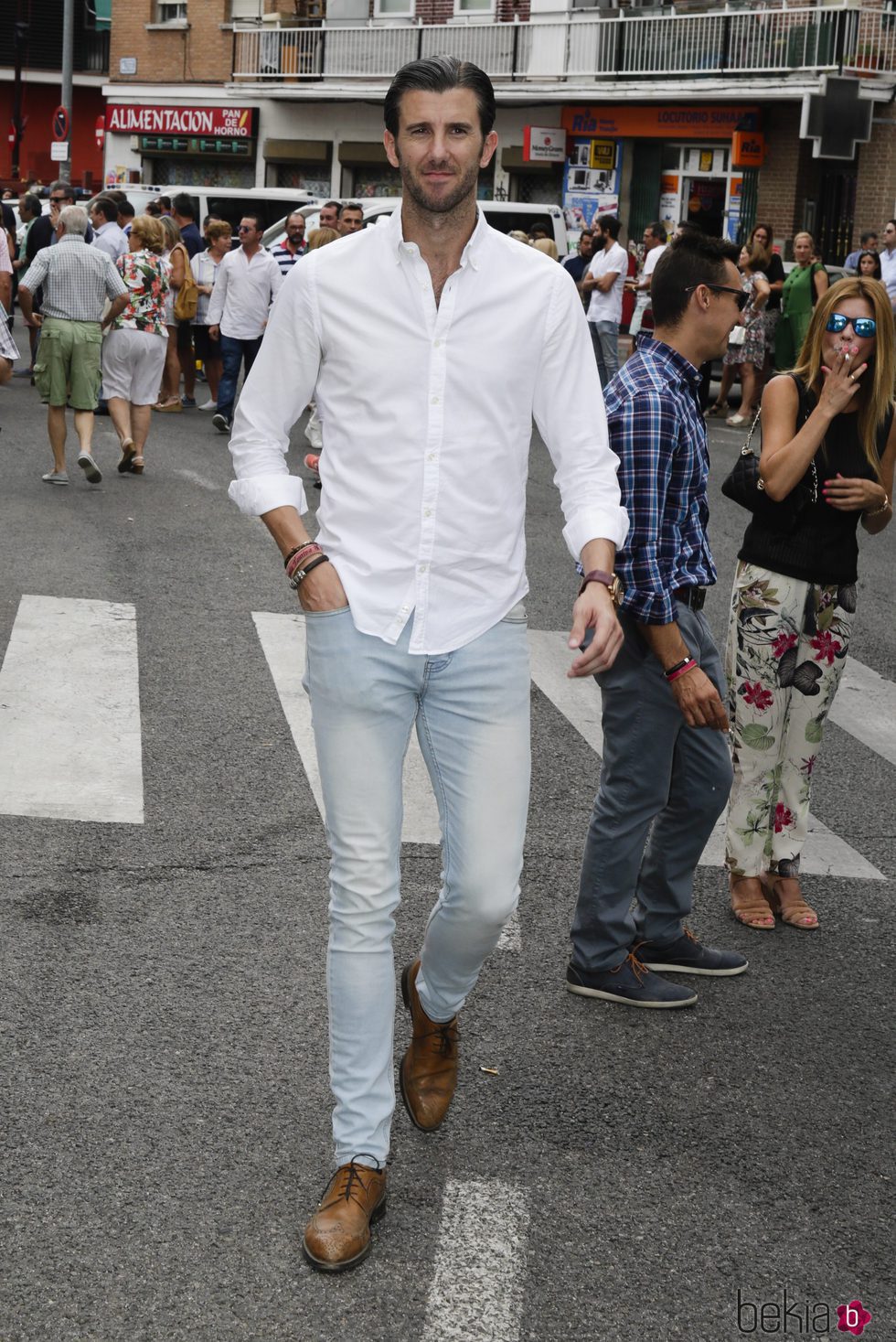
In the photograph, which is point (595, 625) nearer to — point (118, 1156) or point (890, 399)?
point (118, 1156)

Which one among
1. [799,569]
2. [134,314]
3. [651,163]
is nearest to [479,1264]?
[799,569]

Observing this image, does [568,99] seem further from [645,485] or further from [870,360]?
[645,485]

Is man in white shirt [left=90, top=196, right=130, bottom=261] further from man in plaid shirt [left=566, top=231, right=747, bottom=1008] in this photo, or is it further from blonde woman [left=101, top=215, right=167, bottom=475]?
man in plaid shirt [left=566, top=231, right=747, bottom=1008]

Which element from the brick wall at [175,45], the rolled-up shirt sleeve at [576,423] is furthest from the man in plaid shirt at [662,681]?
the brick wall at [175,45]

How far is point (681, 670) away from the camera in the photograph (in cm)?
429

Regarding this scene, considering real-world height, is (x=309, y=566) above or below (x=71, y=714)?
above

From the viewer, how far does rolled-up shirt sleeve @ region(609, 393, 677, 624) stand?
4.23 meters

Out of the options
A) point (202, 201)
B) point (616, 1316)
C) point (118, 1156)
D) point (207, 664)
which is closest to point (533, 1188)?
point (616, 1316)

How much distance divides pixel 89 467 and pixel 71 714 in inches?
223

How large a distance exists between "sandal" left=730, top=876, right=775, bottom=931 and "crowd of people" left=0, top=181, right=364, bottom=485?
5.70 m

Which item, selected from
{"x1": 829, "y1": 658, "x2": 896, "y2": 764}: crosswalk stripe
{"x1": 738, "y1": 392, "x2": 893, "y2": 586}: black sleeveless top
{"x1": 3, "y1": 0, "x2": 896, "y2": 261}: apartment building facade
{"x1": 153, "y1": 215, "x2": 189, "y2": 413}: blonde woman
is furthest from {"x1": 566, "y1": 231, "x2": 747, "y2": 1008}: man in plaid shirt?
{"x1": 3, "y1": 0, "x2": 896, "y2": 261}: apartment building facade

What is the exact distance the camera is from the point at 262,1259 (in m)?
3.22

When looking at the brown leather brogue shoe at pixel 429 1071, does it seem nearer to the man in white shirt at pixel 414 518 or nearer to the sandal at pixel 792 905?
the man in white shirt at pixel 414 518

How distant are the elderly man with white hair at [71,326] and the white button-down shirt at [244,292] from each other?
10.7 feet
